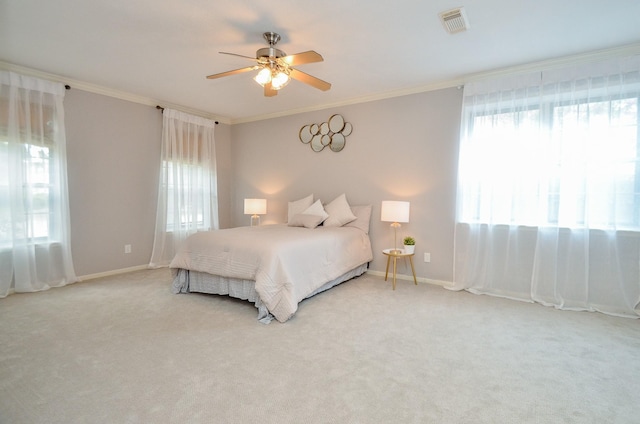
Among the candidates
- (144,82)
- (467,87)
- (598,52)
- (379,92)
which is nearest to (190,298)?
(144,82)

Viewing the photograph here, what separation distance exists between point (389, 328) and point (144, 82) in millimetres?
4051

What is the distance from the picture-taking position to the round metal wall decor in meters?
4.87

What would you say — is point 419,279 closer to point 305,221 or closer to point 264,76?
point 305,221

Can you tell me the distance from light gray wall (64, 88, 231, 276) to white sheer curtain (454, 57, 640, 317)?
4371 mm

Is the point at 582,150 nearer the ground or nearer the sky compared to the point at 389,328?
nearer the sky

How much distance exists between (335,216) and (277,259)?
A: 1780mm

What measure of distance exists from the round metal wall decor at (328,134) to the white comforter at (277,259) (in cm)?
155

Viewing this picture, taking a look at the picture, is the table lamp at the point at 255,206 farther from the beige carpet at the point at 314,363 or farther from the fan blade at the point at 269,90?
the fan blade at the point at 269,90

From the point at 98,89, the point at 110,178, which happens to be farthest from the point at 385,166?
the point at 98,89

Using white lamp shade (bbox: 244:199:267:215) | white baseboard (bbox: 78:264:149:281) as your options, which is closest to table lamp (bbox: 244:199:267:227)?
white lamp shade (bbox: 244:199:267:215)

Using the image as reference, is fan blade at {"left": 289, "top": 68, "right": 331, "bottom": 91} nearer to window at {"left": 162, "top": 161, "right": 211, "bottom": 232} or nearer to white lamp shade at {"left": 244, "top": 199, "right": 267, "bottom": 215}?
white lamp shade at {"left": 244, "top": 199, "right": 267, "bottom": 215}

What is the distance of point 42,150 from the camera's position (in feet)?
12.3

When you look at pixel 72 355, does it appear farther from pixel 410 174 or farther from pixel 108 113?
pixel 410 174

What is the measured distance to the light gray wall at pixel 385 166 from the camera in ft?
13.4
